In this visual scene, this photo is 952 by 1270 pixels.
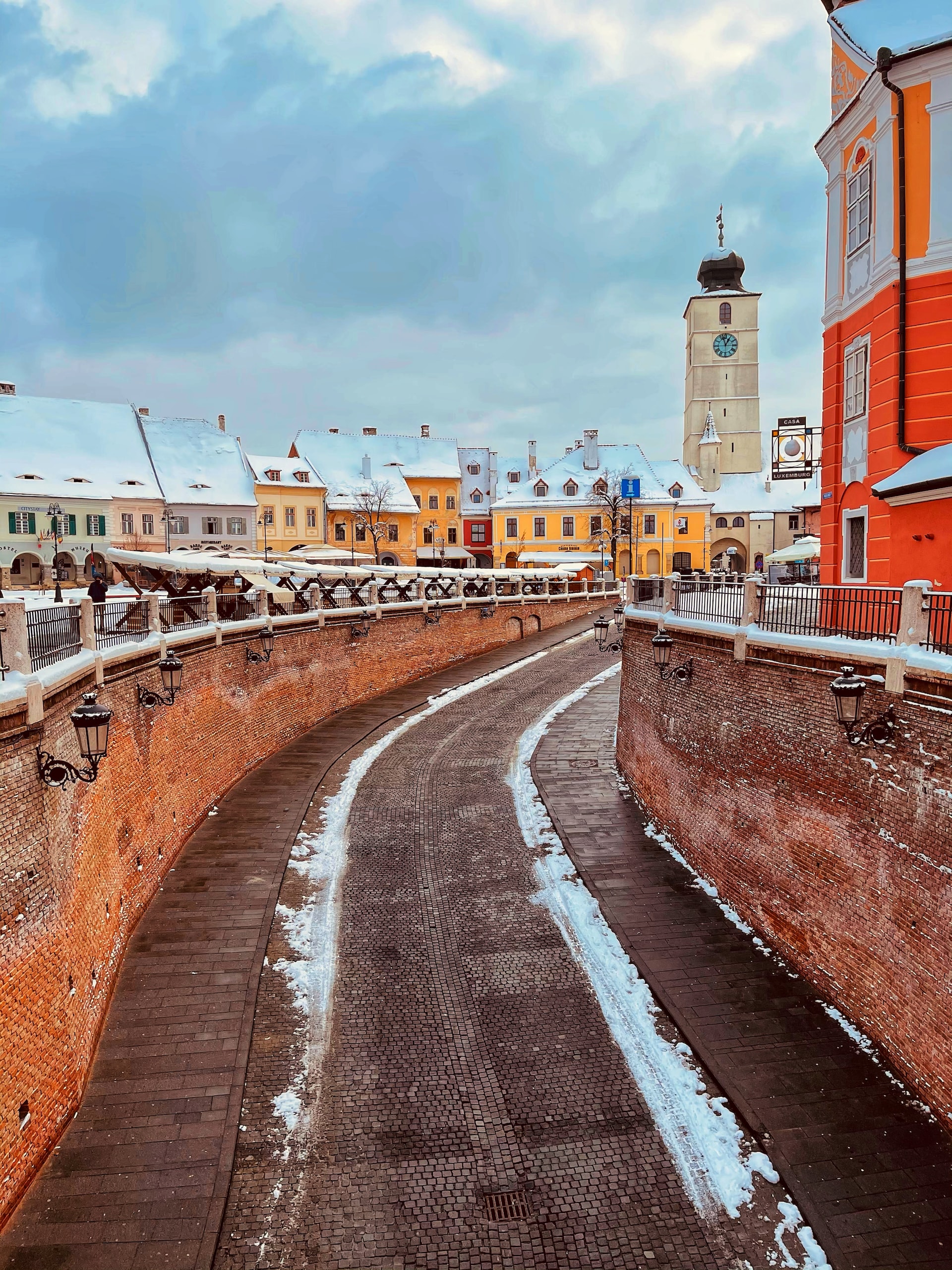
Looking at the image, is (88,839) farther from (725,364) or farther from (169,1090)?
(725,364)

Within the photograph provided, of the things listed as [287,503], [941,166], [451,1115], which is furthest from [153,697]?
[287,503]

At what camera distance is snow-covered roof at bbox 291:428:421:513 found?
60750mm

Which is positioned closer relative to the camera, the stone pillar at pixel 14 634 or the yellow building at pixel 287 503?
the stone pillar at pixel 14 634

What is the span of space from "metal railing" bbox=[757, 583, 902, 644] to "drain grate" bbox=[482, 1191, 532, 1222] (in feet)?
23.9

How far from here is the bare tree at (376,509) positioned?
5934 cm

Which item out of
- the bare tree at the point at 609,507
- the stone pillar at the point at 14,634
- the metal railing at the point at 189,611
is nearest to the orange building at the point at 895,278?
the stone pillar at the point at 14,634

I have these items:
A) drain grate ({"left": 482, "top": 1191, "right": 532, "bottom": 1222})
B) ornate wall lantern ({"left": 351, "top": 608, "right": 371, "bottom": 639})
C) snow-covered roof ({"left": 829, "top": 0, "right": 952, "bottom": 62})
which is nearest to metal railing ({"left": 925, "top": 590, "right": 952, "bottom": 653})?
drain grate ({"left": 482, "top": 1191, "right": 532, "bottom": 1222})

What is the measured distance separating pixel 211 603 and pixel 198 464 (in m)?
37.3

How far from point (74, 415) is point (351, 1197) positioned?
161ft

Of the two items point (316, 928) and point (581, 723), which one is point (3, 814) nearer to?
point (316, 928)

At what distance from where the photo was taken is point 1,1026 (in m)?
6.83

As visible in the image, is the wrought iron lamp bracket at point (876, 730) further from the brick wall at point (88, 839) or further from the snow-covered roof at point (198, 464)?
the snow-covered roof at point (198, 464)

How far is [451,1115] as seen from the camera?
7.96 m

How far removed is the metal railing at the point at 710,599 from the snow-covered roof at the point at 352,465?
4710 cm
